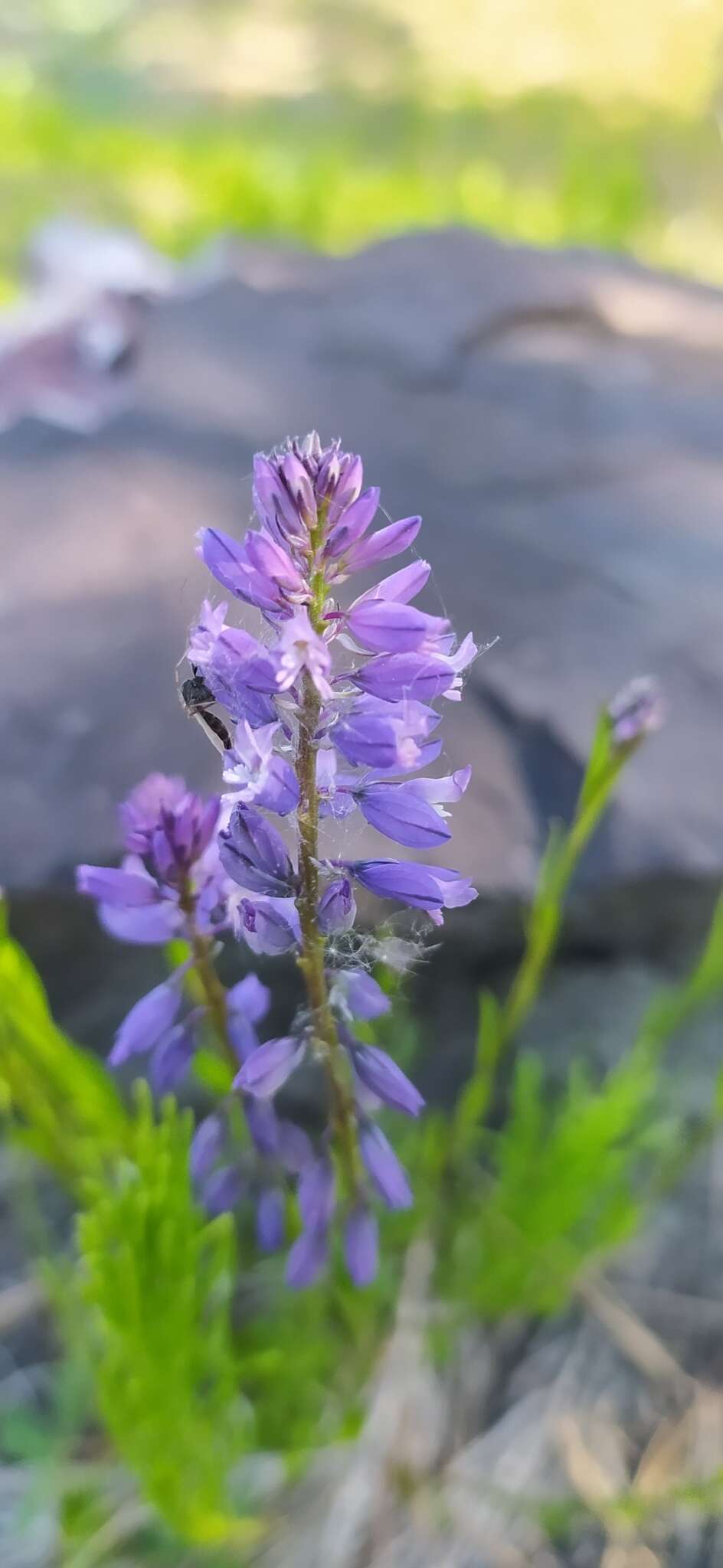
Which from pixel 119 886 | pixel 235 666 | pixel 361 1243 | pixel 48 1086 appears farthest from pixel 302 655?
pixel 48 1086

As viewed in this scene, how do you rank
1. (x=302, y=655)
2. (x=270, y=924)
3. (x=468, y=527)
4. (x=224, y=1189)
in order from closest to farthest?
(x=302, y=655), (x=270, y=924), (x=224, y=1189), (x=468, y=527)

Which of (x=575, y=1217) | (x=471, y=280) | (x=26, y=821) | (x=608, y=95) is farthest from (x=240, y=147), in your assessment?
(x=575, y=1217)

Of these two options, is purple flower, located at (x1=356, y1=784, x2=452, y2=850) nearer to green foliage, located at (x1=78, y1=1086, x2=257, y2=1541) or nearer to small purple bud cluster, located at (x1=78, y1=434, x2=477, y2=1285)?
small purple bud cluster, located at (x1=78, y1=434, x2=477, y2=1285)

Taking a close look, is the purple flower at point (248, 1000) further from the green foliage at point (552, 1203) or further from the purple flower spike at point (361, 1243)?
the green foliage at point (552, 1203)

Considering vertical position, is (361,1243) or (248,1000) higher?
(248,1000)

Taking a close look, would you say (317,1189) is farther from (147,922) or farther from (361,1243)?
(147,922)

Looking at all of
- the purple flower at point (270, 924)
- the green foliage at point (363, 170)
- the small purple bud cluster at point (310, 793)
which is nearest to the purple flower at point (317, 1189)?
the small purple bud cluster at point (310, 793)
